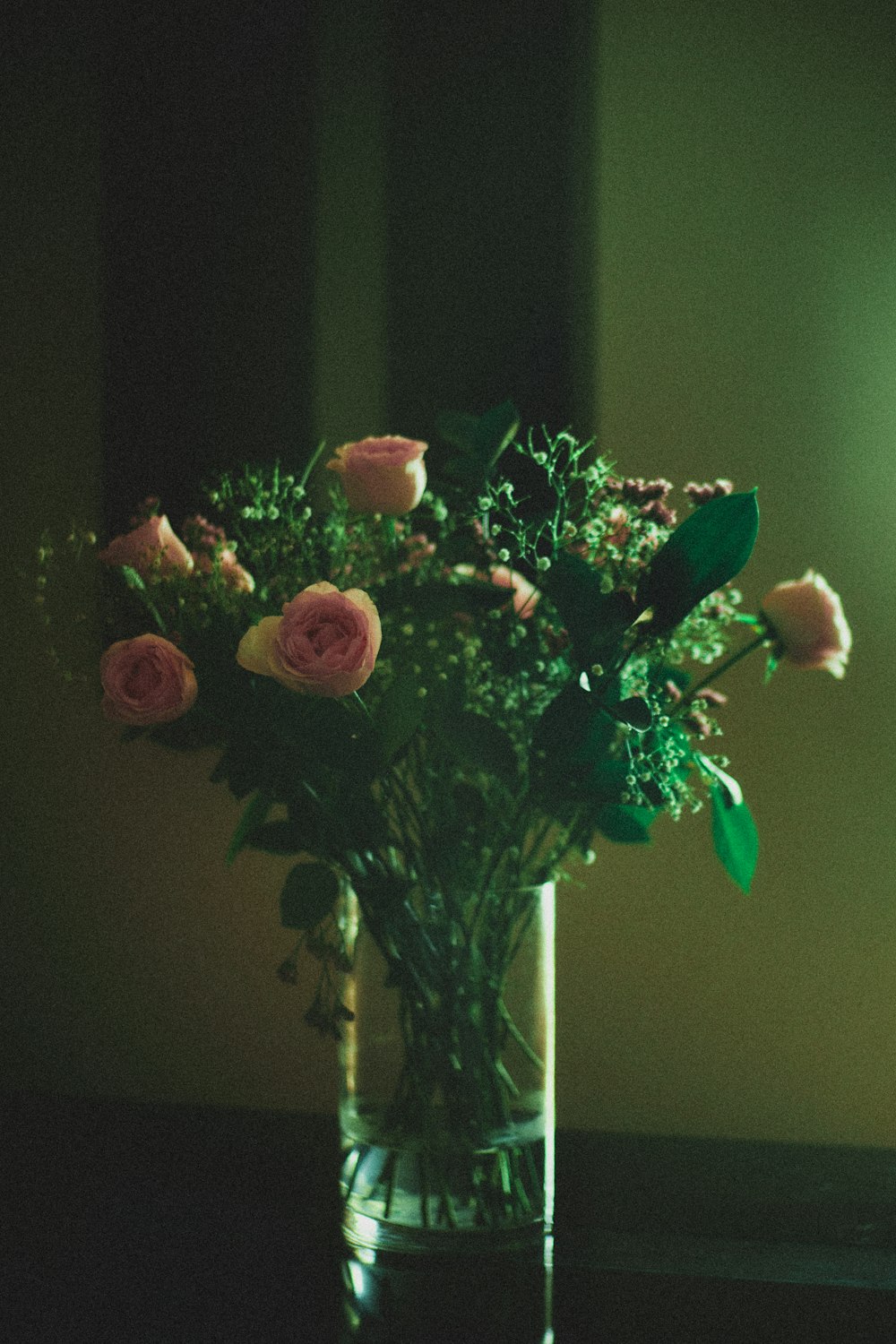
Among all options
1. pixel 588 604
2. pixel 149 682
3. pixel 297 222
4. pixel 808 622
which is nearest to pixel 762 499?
pixel 808 622

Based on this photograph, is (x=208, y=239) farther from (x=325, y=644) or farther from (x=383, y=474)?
(x=325, y=644)

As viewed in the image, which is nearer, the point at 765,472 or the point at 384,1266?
the point at 384,1266

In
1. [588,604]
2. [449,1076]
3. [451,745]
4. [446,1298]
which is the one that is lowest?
[446,1298]

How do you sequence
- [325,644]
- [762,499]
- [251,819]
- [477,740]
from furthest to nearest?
[762,499] → [251,819] → [477,740] → [325,644]

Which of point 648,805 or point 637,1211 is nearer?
point 648,805

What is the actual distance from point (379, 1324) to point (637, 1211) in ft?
0.90

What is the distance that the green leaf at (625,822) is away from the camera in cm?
91

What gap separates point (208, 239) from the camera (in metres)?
1.28

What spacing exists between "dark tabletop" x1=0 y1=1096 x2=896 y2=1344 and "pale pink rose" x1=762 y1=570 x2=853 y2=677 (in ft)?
1.57

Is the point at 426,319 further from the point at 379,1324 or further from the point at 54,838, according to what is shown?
the point at 379,1324

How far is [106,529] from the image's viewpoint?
1.29 m

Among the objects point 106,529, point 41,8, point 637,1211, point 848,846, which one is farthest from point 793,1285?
point 41,8

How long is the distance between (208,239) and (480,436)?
1.89 feet

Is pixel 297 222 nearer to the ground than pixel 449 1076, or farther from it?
farther from it
